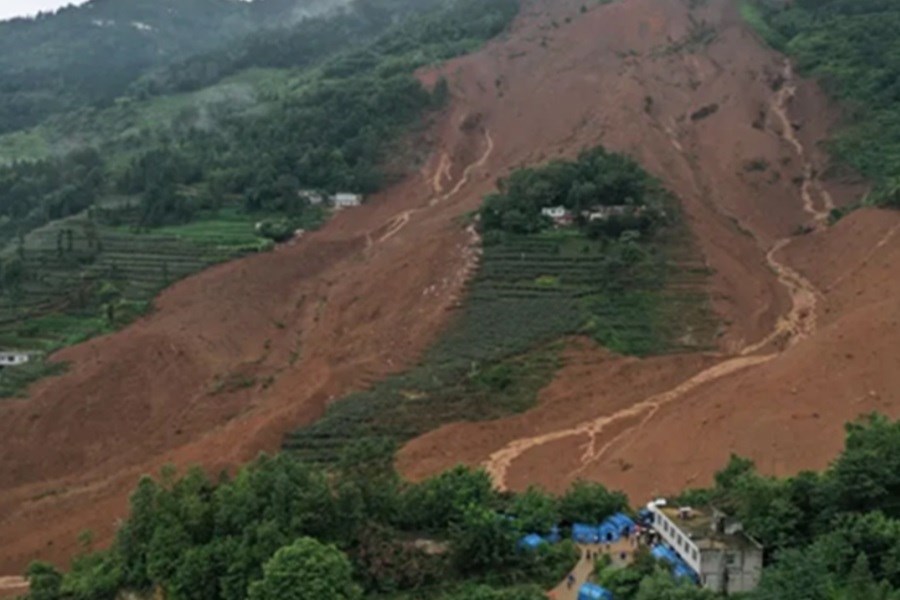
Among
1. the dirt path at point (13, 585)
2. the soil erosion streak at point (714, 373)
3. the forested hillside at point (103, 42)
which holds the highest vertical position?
the forested hillside at point (103, 42)

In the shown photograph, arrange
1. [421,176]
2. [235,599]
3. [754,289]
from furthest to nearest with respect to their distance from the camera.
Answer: [421,176] < [754,289] < [235,599]

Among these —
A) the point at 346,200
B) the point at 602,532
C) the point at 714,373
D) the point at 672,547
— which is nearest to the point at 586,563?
the point at 602,532

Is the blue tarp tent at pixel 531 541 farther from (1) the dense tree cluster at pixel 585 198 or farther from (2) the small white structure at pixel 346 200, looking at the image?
(2) the small white structure at pixel 346 200

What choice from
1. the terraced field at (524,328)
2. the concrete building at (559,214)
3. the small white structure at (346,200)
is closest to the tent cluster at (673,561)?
the terraced field at (524,328)

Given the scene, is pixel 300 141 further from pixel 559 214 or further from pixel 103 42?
pixel 103 42

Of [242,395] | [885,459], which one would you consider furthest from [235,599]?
[242,395]

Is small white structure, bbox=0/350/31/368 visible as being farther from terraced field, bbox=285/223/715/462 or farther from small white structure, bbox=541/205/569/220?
small white structure, bbox=541/205/569/220

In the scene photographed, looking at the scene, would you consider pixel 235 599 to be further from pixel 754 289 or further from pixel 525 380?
pixel 754 289
